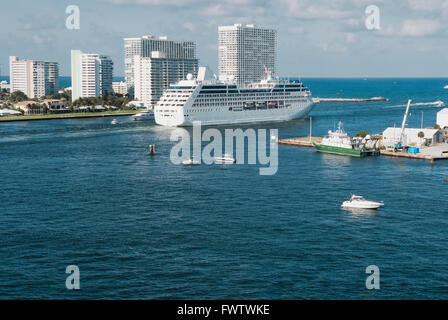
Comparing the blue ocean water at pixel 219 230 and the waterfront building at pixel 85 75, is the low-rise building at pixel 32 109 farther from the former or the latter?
the blue ocean water at pixel 219 230

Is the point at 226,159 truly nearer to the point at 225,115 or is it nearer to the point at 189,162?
the point at 189,162

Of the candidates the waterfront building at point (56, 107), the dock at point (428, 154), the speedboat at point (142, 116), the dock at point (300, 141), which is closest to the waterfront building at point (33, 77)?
the waterfront building at point (56, 107)

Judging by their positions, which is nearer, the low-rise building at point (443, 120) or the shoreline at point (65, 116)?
the low-rise building at point (443, 120)

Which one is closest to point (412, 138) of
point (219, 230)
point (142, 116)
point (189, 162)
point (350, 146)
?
point (350, 146)

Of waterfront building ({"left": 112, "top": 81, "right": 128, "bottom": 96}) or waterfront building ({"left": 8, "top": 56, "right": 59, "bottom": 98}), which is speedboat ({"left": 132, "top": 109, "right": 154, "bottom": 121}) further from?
waterfront building ({"left": 8, "top": 56, "right": 59, "bottom": 98})

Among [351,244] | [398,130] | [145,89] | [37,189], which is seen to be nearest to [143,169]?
[37,189]

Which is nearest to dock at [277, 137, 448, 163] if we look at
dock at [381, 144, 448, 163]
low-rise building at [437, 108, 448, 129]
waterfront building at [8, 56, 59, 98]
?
dock at [381, 144, 448, 163]
